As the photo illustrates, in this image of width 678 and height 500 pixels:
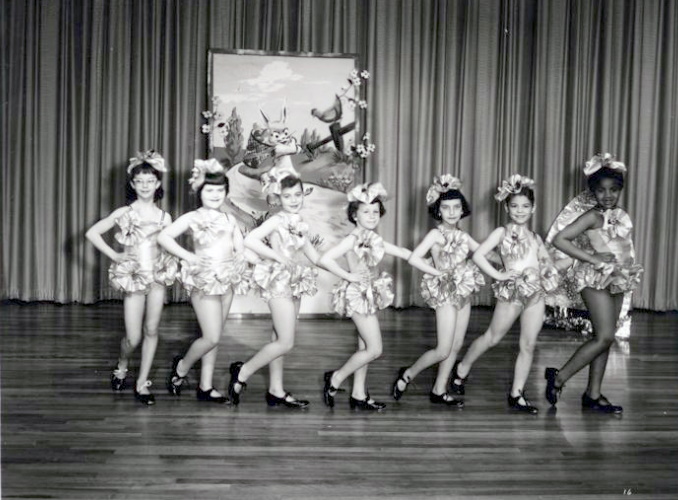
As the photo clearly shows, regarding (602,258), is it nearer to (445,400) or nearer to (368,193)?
(445,400)

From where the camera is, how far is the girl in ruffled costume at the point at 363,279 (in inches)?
165

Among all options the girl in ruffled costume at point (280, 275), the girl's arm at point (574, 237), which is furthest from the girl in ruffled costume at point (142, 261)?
the girl's arm at point (574, 237)

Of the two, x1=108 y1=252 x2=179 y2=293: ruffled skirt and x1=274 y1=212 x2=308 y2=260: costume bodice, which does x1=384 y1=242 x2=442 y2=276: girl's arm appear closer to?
x1=274 y1=212 x2=308 y2=260: costume bodice

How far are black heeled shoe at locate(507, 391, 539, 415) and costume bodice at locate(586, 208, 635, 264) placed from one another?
88 centimetres

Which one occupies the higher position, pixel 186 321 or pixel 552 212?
pixel 552 212

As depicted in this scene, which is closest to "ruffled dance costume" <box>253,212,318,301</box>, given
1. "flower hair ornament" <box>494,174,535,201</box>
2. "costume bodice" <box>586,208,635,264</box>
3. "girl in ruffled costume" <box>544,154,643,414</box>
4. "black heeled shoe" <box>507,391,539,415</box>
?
"flower hair ornament" <box>494,174,535,201</box>

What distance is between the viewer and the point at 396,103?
7945 mm

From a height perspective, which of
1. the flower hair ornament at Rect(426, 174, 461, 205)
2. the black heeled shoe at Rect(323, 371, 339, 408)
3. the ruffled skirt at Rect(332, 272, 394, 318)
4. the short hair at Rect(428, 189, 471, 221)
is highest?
the flower hair ornament at Rect(426, 174, 461, 205)

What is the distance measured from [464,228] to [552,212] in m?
0.89

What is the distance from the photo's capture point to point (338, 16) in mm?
7801

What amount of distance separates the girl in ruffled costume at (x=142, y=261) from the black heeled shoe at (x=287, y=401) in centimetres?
62

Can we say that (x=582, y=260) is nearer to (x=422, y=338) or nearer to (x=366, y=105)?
(x=422, y=338)

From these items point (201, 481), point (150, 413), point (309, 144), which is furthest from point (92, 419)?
point (309, 144)

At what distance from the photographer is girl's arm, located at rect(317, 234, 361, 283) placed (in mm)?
4191
